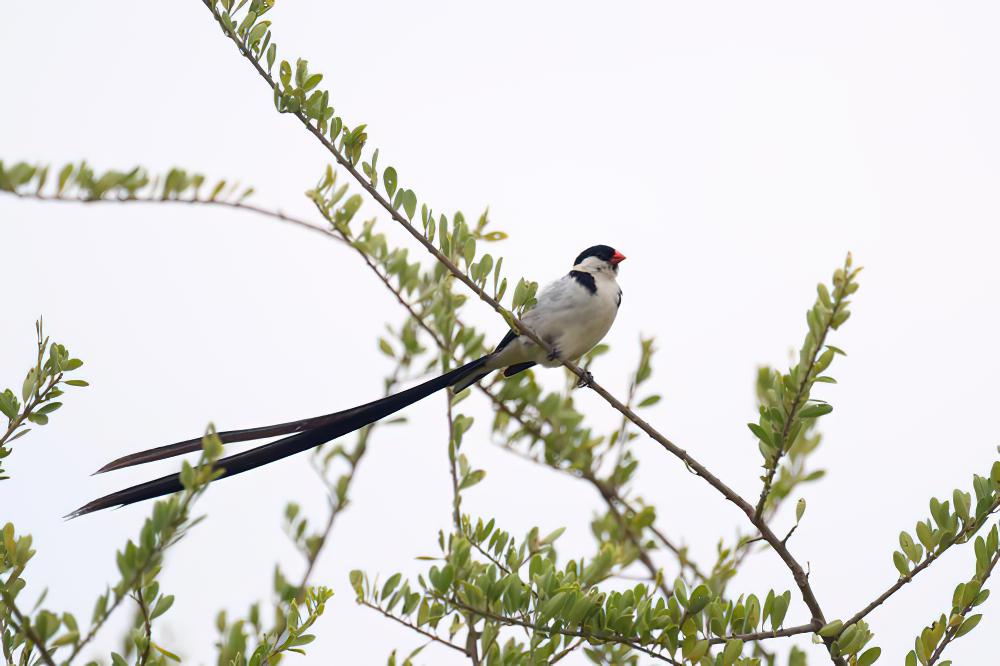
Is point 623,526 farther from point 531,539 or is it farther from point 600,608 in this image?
point 600,608

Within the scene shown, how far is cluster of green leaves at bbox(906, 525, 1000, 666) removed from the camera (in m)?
1.80

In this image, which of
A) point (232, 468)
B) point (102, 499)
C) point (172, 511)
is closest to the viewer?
point (172, 511)

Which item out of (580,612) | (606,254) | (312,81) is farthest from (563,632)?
(606,254)

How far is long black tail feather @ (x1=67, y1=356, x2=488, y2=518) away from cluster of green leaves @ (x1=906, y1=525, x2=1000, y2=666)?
1.24m

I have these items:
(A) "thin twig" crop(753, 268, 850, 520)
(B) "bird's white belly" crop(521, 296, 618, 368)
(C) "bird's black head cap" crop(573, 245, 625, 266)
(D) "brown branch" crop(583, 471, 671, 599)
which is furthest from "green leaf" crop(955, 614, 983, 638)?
(C) "bird's black head cap" crop(573, 245, 625, 266)

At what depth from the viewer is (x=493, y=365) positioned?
10.8ft

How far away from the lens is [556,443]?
2859mm

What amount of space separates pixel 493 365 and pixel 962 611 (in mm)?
1743

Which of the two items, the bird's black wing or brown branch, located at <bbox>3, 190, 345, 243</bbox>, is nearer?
brown branch, located at <bbox>3, 190, 345, 243</bbox>

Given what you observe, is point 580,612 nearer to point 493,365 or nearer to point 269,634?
point 269,634

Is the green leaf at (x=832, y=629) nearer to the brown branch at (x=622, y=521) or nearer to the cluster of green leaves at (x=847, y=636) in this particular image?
the cluster of green leaves at (x=847, y=636)

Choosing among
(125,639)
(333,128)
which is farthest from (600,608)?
(333,128)

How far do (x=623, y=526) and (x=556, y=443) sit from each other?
0.32 meters

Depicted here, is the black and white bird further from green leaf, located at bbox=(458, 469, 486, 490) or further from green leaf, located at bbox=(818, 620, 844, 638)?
green leaf, located at bbox=(818, 620, 844, 638)
